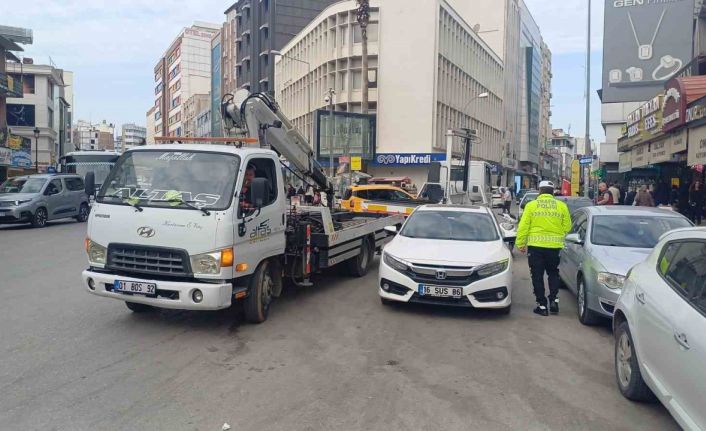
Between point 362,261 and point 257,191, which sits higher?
point 257,191

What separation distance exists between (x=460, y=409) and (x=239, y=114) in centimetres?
633

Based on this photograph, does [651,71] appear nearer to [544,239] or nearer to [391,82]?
[391,82]

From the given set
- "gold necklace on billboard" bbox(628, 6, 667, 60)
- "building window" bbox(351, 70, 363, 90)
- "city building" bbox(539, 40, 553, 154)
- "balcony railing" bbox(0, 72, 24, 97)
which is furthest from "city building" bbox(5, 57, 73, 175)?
"city building" bbox(539, 40, 553, 154)

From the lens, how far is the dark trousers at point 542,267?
8.10m

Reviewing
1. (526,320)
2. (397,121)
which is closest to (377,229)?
(526,320)

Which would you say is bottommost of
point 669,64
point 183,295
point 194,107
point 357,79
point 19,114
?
point 183,295

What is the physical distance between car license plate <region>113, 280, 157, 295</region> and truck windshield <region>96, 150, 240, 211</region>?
87cm

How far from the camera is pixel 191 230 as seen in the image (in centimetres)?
622

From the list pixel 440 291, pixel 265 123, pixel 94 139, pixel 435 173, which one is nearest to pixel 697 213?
pixel 435 173

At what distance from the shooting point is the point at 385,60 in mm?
46875

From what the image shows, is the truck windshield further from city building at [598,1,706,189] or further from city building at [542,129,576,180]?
city building at [542,129,576,180]

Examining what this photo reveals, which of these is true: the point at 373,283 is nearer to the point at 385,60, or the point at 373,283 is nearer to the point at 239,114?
the point at 239,114

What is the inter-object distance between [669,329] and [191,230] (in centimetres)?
452

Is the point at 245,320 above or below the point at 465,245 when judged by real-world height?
below
